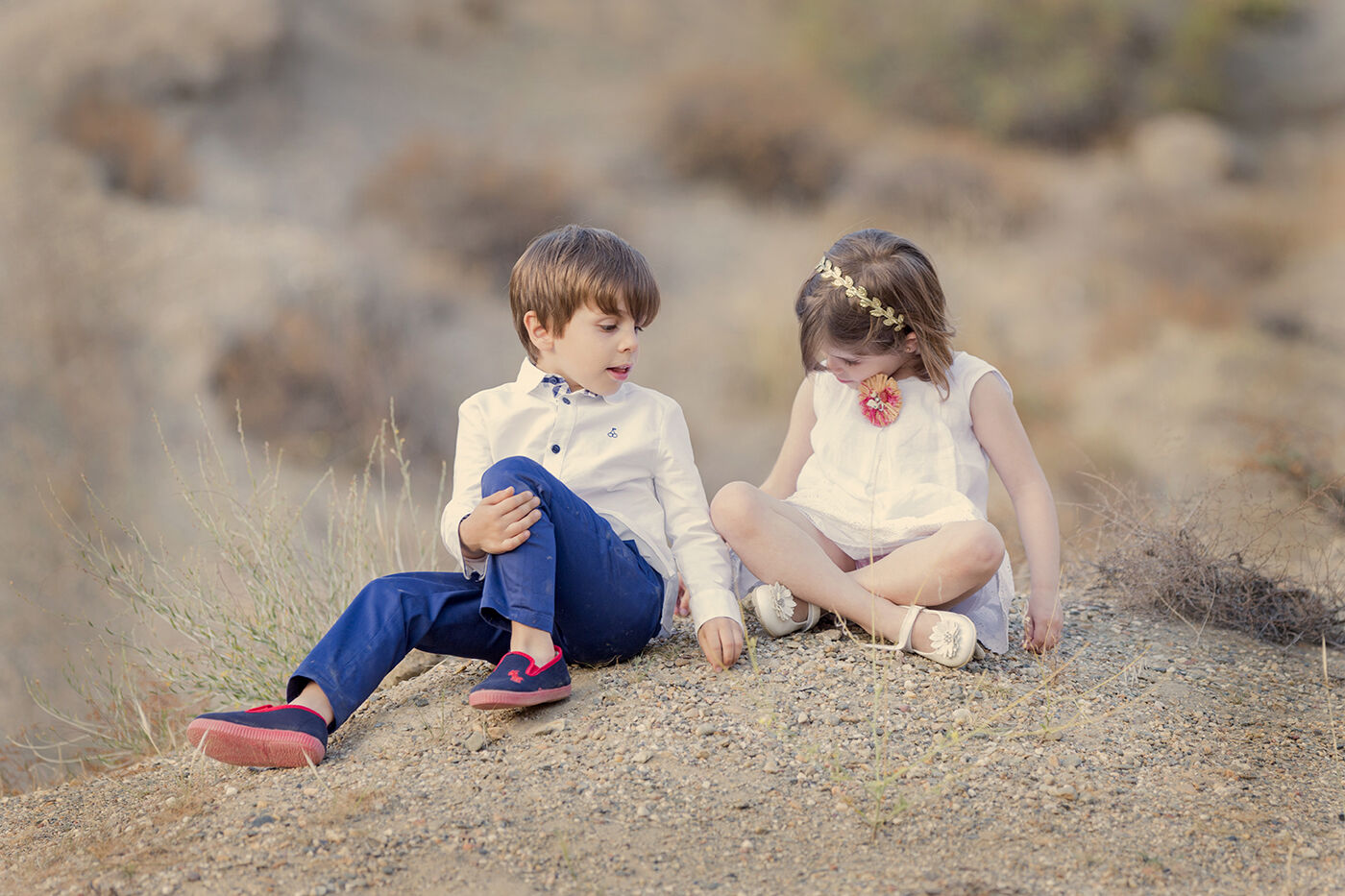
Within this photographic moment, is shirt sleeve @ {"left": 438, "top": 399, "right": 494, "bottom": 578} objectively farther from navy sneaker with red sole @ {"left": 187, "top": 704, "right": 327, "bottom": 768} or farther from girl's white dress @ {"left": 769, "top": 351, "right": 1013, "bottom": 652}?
girl's white dress @ {"left": 769, "top": 351, "right": 1013, "bottom": 652}

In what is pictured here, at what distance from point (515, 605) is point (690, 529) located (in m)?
0.51

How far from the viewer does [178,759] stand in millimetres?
2809

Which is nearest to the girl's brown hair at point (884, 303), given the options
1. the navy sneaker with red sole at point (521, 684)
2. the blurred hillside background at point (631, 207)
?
the navy sneaker with red sole at point (521, 684)

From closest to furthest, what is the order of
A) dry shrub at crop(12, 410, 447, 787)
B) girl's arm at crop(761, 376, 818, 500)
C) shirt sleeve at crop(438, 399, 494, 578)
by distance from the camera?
1. shirt sleeve at crop(438, 399, 494, 578)
2. girl's arm at crop(761, 376, 818, 500)
3. dry shrub at crop(12, 410, 447, 787)

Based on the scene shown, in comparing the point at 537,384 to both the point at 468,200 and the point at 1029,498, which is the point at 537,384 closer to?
the point at 1029,498

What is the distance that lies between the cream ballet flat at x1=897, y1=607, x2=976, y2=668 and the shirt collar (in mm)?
849

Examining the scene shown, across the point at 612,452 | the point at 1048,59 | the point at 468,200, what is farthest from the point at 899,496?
the point at 1048,59

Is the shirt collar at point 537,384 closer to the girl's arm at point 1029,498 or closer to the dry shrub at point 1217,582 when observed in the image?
the girl's arm at point 1029,498

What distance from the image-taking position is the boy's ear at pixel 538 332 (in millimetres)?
2688

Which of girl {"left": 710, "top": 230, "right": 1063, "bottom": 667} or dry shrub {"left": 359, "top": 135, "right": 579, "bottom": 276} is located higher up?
dry shrub {"left": 359, "top": 135, "right": 579, "bottom": 276}

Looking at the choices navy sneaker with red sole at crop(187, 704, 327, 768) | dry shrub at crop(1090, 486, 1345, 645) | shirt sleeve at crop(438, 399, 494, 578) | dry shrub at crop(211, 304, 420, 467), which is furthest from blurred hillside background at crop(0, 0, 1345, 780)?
navy sneaker with red sole at crop(187, 704, 327, 768)

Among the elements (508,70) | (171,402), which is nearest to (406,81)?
(508,70)

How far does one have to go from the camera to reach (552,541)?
7.90 feet

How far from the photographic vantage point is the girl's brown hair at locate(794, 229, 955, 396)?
9.04 ft
